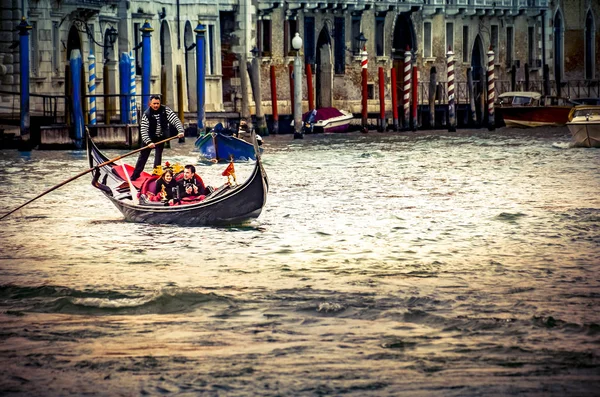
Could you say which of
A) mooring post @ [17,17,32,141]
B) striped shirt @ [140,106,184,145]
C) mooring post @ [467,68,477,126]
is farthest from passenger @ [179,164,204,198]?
mooring post @ [467,68,477,126]

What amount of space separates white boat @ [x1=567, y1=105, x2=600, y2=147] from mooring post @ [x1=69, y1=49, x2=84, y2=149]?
9599mm

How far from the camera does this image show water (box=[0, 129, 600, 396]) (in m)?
8.87

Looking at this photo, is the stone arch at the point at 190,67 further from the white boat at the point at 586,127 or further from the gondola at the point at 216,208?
the gondola at the point at 216,208

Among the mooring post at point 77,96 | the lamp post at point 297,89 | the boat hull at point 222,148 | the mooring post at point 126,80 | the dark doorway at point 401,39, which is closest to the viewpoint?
the boat hull at point 222,148

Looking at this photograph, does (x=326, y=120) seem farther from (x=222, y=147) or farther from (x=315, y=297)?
(x=315, y=297)

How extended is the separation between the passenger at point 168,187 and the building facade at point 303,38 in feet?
45.4

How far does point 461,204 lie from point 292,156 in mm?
10529

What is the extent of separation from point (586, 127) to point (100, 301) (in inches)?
800

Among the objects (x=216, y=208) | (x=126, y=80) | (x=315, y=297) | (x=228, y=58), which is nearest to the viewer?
(x=315, y=297)

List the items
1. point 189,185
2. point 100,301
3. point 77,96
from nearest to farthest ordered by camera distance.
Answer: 1. point 100,301
2. point 189,185
3. point 77,96

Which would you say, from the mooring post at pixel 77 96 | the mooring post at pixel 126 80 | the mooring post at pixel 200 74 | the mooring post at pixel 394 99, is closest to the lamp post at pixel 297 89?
the mooring post at pixel 200 74

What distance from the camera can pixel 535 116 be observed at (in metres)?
39.8

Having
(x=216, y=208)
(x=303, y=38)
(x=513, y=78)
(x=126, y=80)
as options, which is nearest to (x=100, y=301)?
(x=216, y=208)

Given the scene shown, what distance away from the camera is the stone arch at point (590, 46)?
173ft
